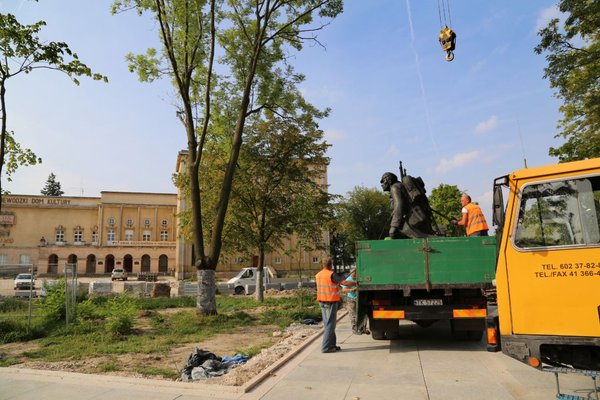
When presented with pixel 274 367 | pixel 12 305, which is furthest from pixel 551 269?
pixel 12 305

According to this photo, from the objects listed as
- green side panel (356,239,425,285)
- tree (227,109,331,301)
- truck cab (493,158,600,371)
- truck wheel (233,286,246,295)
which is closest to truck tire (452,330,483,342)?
green side panel (356,239,425,285)

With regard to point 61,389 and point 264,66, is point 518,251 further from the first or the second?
point 264,66

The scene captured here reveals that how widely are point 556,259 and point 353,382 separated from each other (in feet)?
10.7

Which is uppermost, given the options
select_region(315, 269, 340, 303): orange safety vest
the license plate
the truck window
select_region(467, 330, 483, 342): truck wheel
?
the truck window

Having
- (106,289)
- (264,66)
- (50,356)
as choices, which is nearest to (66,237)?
(106,289)

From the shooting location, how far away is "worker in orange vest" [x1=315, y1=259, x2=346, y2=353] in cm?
856

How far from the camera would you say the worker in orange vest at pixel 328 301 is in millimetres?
8562

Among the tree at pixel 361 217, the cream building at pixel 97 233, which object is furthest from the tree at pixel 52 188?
the tree at pixel 361 217

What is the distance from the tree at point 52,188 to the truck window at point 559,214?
119497mm

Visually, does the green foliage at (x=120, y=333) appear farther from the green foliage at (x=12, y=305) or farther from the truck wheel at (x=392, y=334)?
the green foliage at (x=12, y=305)

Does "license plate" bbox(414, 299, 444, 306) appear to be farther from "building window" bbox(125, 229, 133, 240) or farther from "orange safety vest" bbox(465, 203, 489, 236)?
"building window" bbox(125, 229, 133, 240)

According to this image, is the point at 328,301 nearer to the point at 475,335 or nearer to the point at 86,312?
the point at 475,335

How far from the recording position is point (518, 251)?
502 cm

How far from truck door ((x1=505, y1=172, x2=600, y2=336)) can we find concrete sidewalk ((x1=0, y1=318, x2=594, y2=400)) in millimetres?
1293
